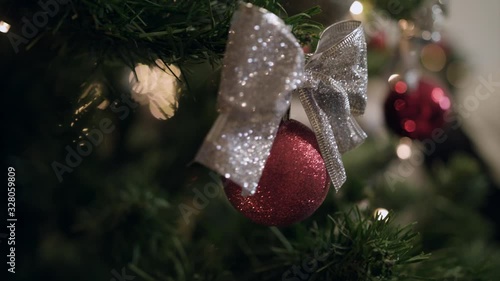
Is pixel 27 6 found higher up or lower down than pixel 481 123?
higher up

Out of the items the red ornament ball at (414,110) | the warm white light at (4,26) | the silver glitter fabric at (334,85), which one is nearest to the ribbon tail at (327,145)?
the silver glitter fabric at (334,85)

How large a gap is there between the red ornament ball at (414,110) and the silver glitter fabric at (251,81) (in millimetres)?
413

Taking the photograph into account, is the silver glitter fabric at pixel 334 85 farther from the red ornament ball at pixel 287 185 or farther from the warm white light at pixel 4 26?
the warm white light at pixel 4 26

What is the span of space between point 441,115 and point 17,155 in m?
0.51

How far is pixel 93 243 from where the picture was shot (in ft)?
1.78

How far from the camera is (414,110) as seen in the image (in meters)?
0.68

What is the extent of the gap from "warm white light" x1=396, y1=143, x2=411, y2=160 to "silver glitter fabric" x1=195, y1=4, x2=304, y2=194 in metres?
0.47

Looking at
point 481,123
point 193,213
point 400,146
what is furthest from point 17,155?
point 481,123

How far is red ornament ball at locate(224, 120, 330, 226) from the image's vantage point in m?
0.34

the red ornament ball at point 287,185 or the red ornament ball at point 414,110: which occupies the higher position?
the red ornament ball at point 287,185

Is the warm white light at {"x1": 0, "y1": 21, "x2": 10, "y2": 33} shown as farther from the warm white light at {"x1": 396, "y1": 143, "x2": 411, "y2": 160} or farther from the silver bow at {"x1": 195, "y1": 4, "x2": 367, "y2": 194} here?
the warm white light at {"x1": 396, "y1": 143, "x2": 411, "y2": 160}

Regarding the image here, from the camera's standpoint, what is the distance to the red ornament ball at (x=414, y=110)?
0.68 meters

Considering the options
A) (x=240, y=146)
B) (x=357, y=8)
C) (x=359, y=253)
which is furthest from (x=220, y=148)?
(x=357, y=8)

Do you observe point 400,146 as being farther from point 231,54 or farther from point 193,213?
point 231,54
